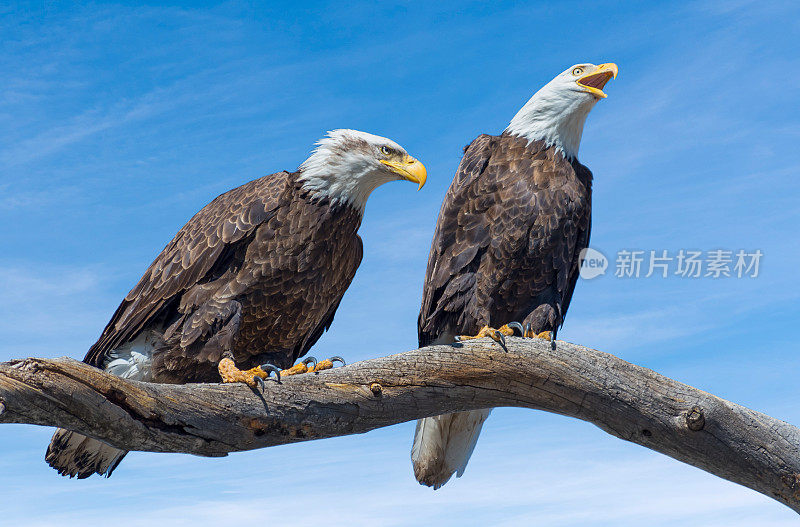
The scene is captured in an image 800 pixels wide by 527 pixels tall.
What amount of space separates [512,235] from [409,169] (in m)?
0.89

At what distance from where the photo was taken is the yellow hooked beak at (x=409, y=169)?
539cm

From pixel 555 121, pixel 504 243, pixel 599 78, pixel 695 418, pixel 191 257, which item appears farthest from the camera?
pixel 599 78

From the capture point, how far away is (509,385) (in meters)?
5.00

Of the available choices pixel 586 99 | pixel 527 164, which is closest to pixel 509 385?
pixel 527 164

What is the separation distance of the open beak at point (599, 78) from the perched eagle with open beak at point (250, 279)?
1629mm

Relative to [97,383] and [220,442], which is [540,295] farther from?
[97,383]

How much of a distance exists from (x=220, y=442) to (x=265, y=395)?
1.17 feet

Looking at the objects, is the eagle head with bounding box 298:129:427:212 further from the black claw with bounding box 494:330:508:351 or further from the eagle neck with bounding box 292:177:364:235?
the black claw with bounding box 494:330:508:351

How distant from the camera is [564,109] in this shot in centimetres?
605

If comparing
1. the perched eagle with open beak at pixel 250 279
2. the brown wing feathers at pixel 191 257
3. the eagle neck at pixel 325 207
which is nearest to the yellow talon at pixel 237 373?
the perched eagle with open beak at pixel 250 279

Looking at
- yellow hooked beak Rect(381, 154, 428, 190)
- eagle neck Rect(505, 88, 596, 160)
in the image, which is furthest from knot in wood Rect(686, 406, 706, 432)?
yellow hooked beak Rect(381, 154, 428, 190)

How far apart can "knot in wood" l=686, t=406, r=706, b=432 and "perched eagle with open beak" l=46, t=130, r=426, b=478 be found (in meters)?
2.37

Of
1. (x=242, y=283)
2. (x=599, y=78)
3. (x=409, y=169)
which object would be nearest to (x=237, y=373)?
(x=242, y=283)

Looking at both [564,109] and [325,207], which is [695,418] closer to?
[564,109]
